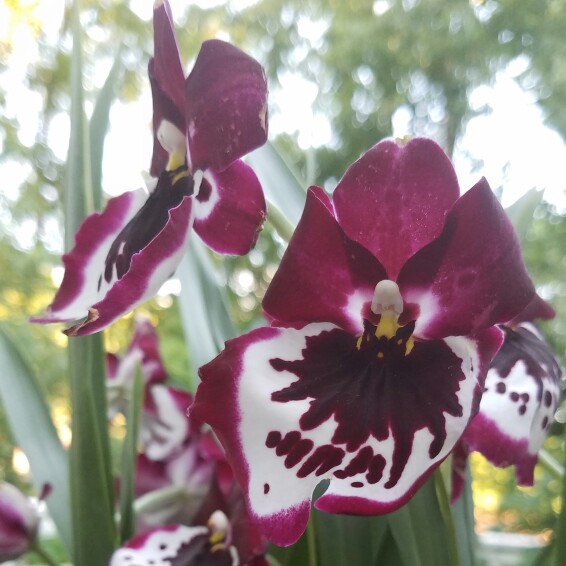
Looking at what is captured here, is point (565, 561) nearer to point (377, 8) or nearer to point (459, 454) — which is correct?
point (459, 454)

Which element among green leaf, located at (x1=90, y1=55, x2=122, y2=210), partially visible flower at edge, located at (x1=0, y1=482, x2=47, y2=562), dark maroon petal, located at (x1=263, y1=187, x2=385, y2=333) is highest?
green leaf, located at (x1=90, y1=55, x2=122, y2=210)

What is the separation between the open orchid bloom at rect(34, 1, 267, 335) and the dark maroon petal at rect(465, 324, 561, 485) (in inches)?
5.1

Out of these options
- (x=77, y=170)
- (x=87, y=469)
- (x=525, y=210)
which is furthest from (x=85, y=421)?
(x=525, y=210)

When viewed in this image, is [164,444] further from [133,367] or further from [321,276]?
[321,276]

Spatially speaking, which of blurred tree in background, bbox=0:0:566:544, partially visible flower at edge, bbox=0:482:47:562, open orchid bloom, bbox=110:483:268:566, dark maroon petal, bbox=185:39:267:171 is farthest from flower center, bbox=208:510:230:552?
blurred tree in background, bbox=0:0:566:544

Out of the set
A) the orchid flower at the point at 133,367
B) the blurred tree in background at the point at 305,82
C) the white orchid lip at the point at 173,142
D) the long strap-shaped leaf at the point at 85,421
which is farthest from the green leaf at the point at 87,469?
the blurred tree in background at the point at 305,82

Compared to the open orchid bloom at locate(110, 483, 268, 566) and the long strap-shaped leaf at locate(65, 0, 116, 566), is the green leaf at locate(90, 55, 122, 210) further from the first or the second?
the open orchid bloom at locate(110, 483, 268, 566)

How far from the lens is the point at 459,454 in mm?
316

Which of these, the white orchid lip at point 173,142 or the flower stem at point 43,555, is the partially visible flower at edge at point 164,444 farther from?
the white orchid lip at point 173,142

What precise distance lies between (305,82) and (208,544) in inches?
56.9

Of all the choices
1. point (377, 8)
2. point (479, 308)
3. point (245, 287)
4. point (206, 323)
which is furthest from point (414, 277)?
point (377, 8)

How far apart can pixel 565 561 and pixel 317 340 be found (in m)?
0.13

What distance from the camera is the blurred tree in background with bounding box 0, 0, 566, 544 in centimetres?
122

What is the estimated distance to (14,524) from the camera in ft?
1.21
